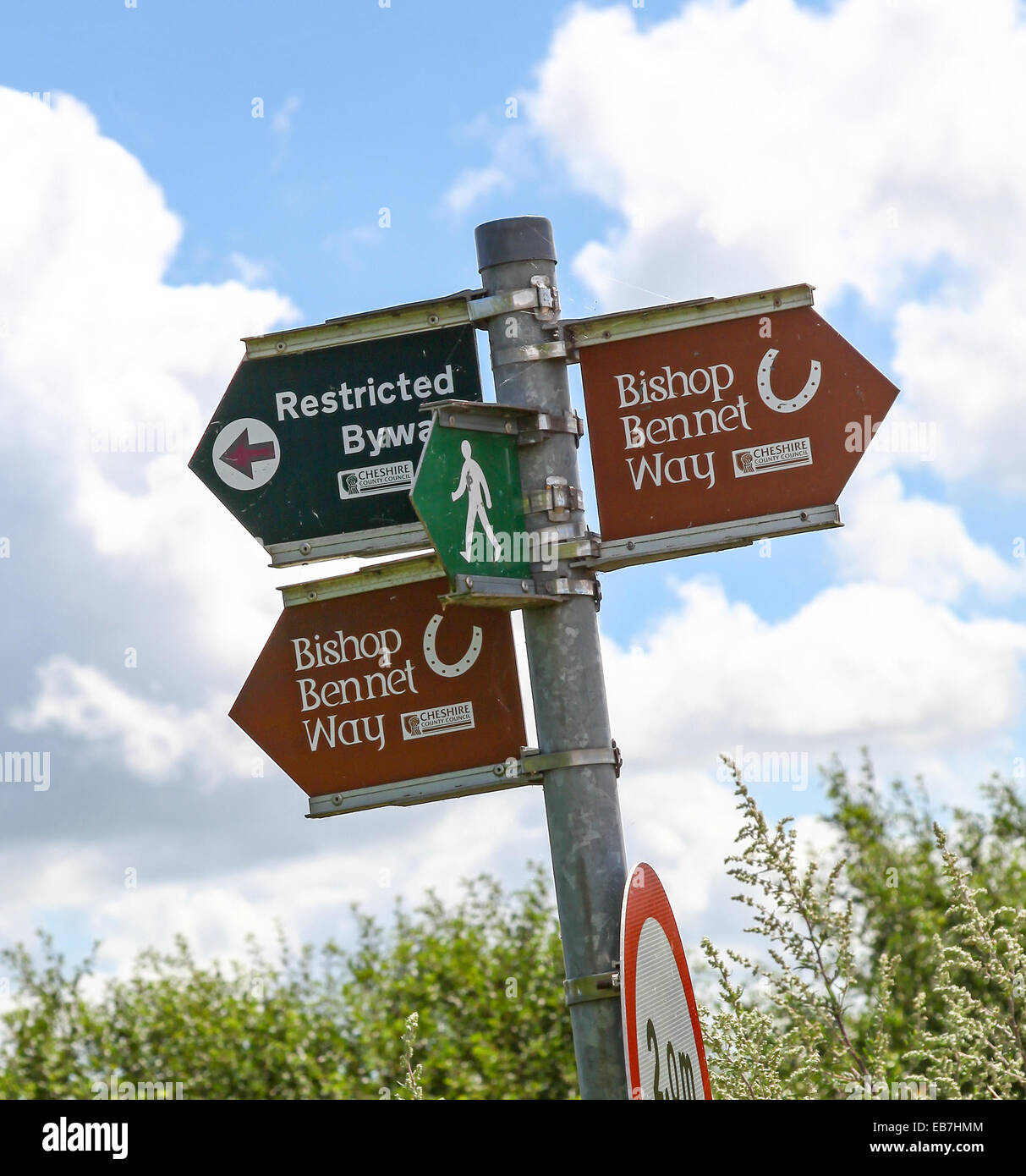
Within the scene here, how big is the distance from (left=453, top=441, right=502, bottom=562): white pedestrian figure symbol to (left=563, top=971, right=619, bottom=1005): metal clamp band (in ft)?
2.66

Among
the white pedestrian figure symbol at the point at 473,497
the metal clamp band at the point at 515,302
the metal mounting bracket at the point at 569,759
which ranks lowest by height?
the metal mounting bracket at the point at 569,759

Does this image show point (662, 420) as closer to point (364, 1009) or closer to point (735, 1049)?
point (735, 1049)

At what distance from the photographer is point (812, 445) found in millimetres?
3016

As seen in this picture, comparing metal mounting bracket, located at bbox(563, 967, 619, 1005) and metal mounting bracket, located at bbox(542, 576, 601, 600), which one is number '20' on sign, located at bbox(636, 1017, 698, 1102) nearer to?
metal mounting bracket, located at bbox(563, 967, 619, 1005)

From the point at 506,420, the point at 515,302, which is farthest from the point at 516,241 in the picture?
the point at 506,420

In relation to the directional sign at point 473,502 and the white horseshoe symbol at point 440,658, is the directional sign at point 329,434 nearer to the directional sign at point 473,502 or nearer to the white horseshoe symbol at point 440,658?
the white horseshoe symbol at point 440,658

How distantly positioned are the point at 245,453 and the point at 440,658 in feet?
2.01

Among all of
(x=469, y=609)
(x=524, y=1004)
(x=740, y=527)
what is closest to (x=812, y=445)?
(x=740, y=527)

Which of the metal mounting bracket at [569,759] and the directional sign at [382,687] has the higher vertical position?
the directional sign at [382,687]

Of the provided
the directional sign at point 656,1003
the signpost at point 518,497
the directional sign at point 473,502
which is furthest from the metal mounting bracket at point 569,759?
the directional sign at point 473,502

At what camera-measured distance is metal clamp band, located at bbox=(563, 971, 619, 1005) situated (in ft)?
8.96

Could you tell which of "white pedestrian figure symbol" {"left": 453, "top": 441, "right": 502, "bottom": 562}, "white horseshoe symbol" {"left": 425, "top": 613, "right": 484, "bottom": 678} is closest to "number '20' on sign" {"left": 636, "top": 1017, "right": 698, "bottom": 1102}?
"white horseshoe symbol" {"left": 425, "top": 613, "right": 484, "bottom": 678}

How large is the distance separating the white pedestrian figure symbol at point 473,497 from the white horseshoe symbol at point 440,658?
0.30m

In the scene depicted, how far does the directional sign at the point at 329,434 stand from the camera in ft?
10.1
